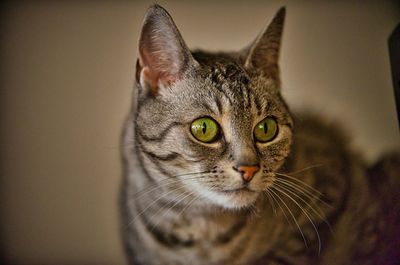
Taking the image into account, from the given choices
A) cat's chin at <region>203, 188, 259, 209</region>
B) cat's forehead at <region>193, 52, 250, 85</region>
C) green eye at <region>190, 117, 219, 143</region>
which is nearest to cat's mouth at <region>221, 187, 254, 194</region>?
cat's chin at <region>203, 188, 259, 209</region>

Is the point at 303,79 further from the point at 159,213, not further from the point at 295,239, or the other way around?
the point at 159,213

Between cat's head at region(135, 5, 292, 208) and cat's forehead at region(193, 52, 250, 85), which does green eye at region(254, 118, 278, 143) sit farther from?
cat's forehead at region(193, 52, 250, 85)

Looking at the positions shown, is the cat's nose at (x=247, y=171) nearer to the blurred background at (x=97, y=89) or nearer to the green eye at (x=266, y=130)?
the green eye at (x=266, y=130)

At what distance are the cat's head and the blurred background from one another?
152 mm

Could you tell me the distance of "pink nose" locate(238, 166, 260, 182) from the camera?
0.89m

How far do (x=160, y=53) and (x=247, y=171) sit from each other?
1.14 ft

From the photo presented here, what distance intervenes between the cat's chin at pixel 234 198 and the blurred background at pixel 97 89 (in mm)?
303

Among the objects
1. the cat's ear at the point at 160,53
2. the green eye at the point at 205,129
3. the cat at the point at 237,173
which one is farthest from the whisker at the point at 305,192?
the cat's ear at the point at 160,53

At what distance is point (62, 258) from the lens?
1.06m

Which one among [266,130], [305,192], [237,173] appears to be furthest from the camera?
[305,192]

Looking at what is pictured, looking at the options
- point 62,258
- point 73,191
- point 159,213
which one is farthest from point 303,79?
point 62,258

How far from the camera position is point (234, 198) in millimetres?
944

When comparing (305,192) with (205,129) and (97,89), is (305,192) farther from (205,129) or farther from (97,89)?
(97,89)

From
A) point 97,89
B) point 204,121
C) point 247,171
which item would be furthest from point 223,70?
point 97,89
